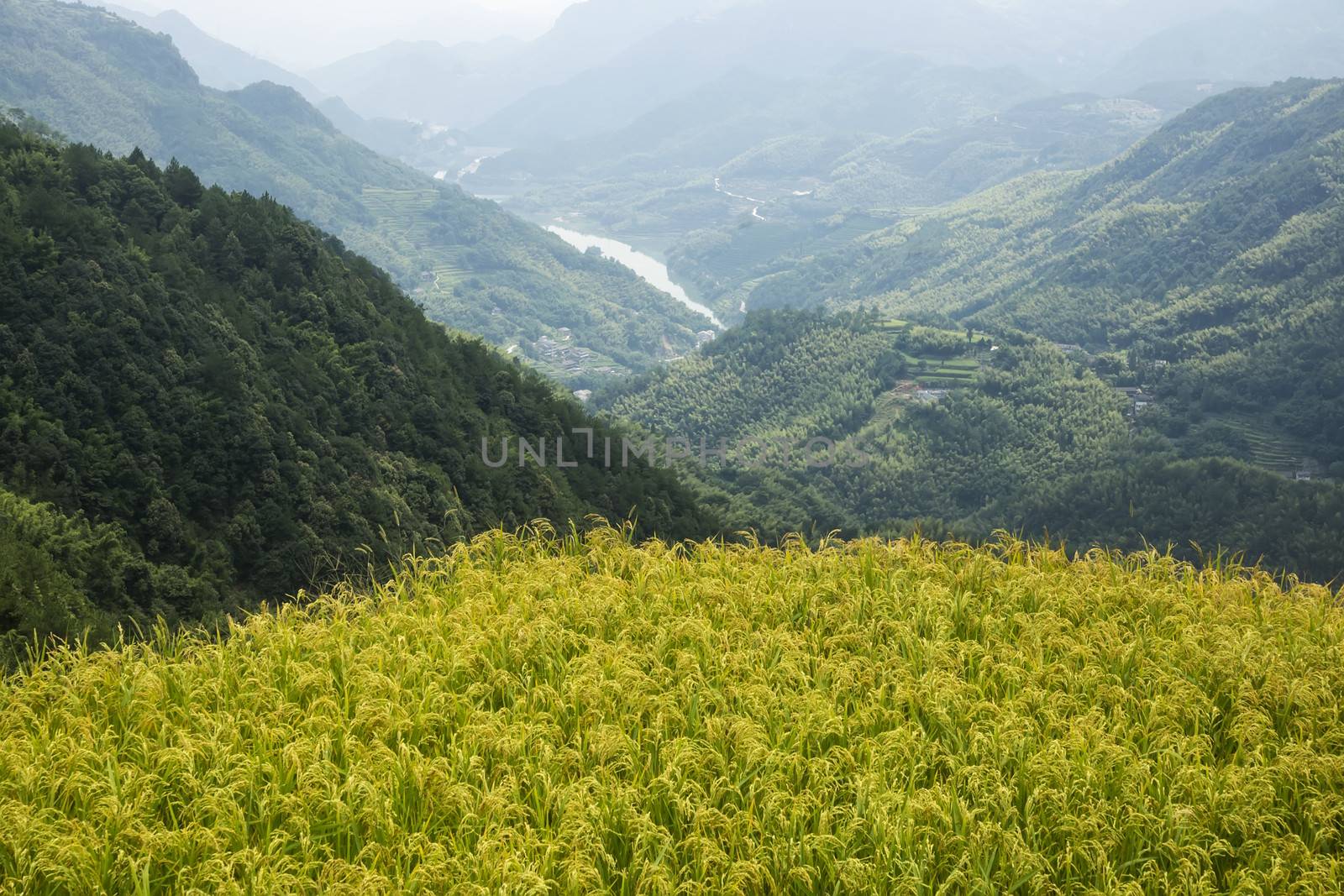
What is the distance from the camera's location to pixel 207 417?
16281mm

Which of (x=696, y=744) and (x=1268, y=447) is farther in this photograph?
(x=1268, y=447)

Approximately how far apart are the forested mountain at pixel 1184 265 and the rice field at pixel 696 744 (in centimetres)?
7487

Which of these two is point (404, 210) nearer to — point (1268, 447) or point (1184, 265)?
point (1184, 265)

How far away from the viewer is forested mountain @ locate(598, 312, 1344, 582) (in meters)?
48.8

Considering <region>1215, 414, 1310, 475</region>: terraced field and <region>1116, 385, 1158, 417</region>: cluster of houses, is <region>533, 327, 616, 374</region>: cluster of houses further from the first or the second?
<region>1215, 414, 1310, 475</region>: terraced field

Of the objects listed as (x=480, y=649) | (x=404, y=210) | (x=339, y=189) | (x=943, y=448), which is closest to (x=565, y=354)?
(x=404, y=210)

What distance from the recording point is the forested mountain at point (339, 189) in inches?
5133

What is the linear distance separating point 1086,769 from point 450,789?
13.2 feet

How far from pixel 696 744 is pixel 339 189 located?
6391 inches

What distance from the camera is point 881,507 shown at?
69.6m

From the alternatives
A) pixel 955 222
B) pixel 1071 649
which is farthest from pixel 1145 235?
pixel 1071 649

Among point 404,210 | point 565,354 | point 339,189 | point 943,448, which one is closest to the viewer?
point 943,448

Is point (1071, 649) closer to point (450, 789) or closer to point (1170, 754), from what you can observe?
point (1170, 754)

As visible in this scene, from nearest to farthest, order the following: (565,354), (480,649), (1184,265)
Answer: (480,649)
(1184,265)
(565,354)
